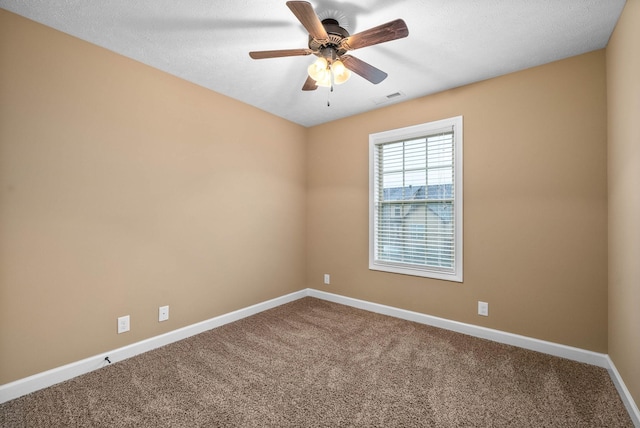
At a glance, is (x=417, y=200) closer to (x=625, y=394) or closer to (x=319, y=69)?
(x=319, y=69)

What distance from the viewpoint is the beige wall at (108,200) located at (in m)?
1.91

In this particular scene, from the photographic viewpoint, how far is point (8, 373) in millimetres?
1851

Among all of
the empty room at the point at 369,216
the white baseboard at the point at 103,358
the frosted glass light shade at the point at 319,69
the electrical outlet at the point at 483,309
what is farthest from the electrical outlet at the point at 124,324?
the electrical outlet at the point at 483,309

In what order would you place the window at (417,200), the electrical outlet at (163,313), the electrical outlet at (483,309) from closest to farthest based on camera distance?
1. the electrical outlet at (163,313)
2. the electrical outlet at (483,309)
3. the window at (417,200)

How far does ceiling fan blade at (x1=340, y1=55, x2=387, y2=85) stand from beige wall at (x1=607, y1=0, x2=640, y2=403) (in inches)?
58.6

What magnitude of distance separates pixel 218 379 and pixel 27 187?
6.20ft

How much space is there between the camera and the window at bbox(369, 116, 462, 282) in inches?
119

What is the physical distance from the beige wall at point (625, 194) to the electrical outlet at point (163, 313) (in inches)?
136

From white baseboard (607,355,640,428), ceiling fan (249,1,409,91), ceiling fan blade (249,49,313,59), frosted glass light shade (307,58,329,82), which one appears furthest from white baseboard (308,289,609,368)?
ceiling fan blade (249,49,313,59)

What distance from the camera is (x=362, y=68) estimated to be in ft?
6.81

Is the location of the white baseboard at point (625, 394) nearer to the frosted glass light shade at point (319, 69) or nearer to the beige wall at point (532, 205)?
the beige wall at point (532, 205)

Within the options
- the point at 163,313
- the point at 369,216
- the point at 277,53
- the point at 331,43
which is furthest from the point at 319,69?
the point at 163,313

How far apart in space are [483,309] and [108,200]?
3.54 m

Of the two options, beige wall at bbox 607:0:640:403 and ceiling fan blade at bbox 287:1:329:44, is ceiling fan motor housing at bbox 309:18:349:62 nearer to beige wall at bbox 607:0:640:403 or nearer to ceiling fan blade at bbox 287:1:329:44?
ceiling fan blade at bbox 287:1:329:44
